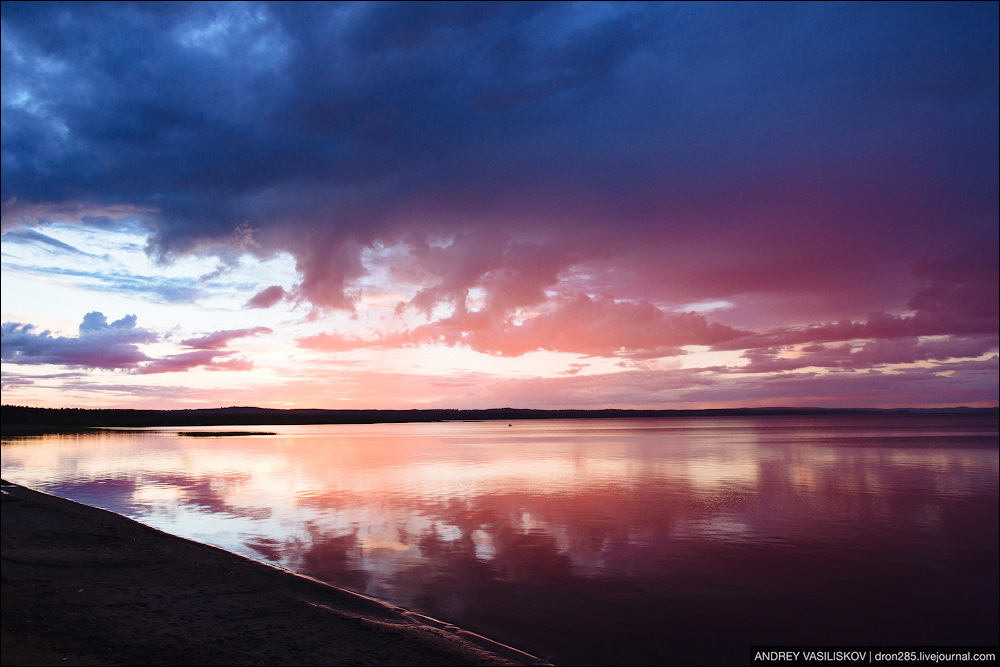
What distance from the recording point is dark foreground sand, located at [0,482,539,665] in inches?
368

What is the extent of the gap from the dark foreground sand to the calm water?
60.8 inches

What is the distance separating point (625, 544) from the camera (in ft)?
66.5

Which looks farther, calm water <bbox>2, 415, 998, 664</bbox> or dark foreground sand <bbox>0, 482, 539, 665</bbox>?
calm water <bbox>2, 415, 998, 664</bbox>

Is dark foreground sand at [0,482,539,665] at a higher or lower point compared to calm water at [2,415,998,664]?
higher

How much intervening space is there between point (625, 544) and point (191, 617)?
47.2 ft

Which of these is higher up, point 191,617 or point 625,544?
point 191,617

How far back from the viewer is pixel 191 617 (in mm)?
11156

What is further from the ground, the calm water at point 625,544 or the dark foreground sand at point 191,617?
the dark foreground sand at point 191,617

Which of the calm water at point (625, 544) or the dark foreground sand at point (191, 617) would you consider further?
the calm water at point (625, 544)

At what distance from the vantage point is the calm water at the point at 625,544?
42.8 feet

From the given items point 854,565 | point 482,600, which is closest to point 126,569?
point 482,600

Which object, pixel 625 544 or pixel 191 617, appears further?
pixel 625 544

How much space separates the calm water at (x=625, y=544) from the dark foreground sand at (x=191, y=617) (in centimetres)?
154

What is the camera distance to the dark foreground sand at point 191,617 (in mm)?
9344
